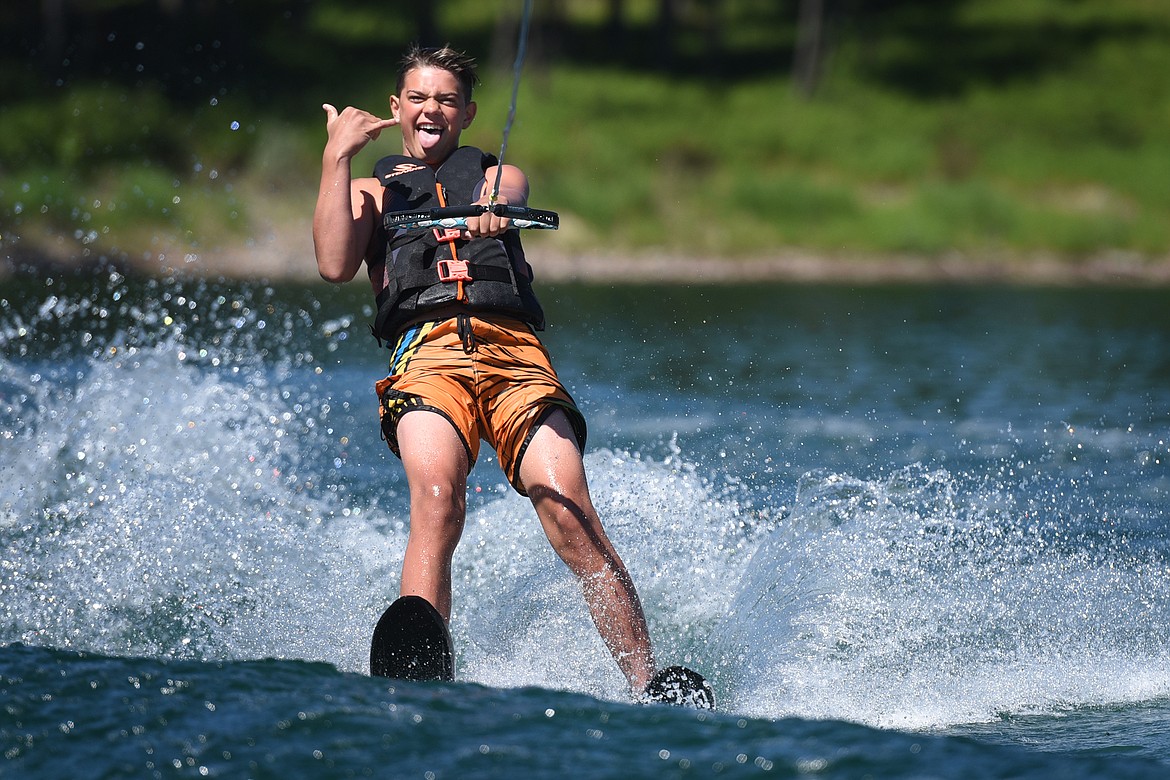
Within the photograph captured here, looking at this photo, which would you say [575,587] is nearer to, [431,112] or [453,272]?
[453,272]

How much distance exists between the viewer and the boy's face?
12.9 feet

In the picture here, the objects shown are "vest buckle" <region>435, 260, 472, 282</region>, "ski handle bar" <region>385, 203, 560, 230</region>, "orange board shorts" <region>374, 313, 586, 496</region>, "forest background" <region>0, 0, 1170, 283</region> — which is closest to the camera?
"ski handle bar" <region>385, 203, 560, 230</region>

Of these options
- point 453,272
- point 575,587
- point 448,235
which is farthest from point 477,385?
point 575,587

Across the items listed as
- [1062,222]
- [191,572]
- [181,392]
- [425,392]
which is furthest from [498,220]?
[1062,222]

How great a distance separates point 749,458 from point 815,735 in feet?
13.1

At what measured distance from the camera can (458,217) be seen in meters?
3.67

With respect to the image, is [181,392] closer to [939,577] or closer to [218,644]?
[218,644]

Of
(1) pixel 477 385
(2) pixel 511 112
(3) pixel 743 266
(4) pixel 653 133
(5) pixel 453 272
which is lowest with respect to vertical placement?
(1) pixel 477 385

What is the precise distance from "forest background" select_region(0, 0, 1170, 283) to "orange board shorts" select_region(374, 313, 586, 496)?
13933 mm

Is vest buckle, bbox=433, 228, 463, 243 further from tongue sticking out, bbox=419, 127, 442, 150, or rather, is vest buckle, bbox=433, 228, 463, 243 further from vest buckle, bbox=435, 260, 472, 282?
tongue sticking out, bbox=419, 127, 442, 150

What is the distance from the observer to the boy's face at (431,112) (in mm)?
3943

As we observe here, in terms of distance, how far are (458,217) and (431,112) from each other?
470 mm

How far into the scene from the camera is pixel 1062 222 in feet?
82.8

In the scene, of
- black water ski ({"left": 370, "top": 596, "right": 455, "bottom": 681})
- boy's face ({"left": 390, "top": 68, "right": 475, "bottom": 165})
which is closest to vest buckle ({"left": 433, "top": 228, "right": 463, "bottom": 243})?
boy's face ({"left": 390, "top": 68, "right": 475, "bottom": 165})
